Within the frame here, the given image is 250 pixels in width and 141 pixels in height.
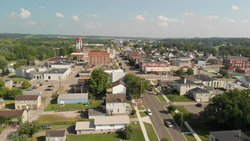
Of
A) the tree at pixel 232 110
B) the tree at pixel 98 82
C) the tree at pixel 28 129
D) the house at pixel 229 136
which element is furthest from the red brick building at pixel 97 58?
the house at pixel 229 136

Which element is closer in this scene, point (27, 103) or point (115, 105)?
point (115, 105)

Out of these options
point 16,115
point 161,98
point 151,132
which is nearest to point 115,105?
point 151,132

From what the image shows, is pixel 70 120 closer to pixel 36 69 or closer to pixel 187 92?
pixel 187 92

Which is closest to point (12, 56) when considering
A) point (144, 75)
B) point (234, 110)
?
point (144, 75)

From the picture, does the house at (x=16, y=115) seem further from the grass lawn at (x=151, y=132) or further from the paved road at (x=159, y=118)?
the paved road at (x=159, y=118)

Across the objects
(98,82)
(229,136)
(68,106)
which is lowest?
(68,106)

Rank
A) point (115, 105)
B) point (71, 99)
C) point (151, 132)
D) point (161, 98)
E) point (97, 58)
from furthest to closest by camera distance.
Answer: point (97, 58) → point (161, 98) → point (71, 99) → point (115, 105) → point (151, 132)

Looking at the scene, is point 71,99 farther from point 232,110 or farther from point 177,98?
point 232,110
